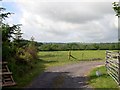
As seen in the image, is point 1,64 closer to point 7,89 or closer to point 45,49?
point 7,89

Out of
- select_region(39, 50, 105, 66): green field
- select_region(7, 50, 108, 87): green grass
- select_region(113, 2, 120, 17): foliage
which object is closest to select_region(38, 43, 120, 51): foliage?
select_region(39, 50, 105, 66): green field

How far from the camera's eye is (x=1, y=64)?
14938mm

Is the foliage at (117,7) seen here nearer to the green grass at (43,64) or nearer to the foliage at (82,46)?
the green grass at (43,64)

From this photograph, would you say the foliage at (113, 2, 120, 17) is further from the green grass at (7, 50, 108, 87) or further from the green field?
the green field

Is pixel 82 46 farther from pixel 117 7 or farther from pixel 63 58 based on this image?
pixel 117 7

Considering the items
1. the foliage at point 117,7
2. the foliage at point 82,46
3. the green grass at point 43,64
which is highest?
the foliage at point 117,7

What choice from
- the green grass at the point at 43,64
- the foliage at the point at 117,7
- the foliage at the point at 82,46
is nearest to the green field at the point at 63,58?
the green grass at the point at 43,64

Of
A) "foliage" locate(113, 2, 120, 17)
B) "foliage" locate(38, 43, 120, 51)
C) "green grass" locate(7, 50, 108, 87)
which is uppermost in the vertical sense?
"foliage" locate(113, 2, 120, 17)

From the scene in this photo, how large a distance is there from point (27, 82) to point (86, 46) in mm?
73982

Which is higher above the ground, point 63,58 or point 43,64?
point 63,58

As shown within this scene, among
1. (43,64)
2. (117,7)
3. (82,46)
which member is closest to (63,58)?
(43,64)

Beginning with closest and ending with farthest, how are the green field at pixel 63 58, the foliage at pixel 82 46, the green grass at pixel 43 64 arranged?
the green grass at pixel 43 64 < the green field at pixel 63 58 < the foliage at pixel 82 46

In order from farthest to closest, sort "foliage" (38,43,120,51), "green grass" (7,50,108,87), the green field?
1. "foliage" (38,43,120,51)
2. the green field
3. "green grass" (7,50,108,87)

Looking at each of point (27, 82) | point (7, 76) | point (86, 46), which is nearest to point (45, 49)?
point (86, 46)
